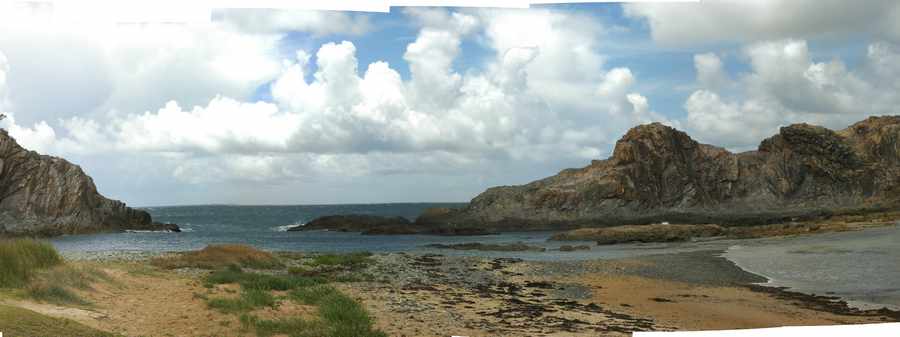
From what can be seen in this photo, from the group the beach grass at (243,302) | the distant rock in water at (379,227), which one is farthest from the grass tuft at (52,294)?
the distant rock in water at (379,227)

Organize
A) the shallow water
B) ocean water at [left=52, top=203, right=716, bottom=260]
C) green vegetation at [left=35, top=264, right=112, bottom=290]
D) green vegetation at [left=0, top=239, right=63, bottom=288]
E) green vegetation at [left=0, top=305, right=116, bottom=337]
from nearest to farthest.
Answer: green vegetation at [left=0, top=305, right=116, bottom=337] < green vegetation at [left=0, top=239, right=63, bottom=288] < green vegetation at [left=35, top=264, right=112, bottom=290] < the shallow water < ocean water at [left=52, top=203, right=716, bottom=260]

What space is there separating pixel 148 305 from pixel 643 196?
63945 mm

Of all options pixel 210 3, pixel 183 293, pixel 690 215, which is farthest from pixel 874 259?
pixel 690 215

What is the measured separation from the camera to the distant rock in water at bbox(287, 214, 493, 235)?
185ft

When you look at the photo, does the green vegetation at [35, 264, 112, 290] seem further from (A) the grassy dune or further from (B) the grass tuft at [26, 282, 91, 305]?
(B) the grass tuft at [26, 282, 91, 305]

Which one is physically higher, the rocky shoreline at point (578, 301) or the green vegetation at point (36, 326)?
the green vegetation at point (36, 326)

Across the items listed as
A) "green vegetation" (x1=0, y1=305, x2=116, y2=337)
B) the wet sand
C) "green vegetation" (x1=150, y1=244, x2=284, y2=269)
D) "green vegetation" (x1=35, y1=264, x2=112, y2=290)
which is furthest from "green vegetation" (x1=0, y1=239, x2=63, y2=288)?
"green vegetation" (x1=150, y1=244, x2=284, y2=269)

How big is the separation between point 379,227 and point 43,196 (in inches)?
1098

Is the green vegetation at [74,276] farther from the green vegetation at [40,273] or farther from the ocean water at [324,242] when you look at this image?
the ocean water at [324,242]

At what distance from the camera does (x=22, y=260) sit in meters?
9.55

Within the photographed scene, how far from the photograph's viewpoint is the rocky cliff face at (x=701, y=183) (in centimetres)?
6450

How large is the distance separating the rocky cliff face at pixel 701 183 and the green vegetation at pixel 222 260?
4310 cm

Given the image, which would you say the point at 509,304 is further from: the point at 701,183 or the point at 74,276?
the point at 701,183

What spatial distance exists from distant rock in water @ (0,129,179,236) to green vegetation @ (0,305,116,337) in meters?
45.6
